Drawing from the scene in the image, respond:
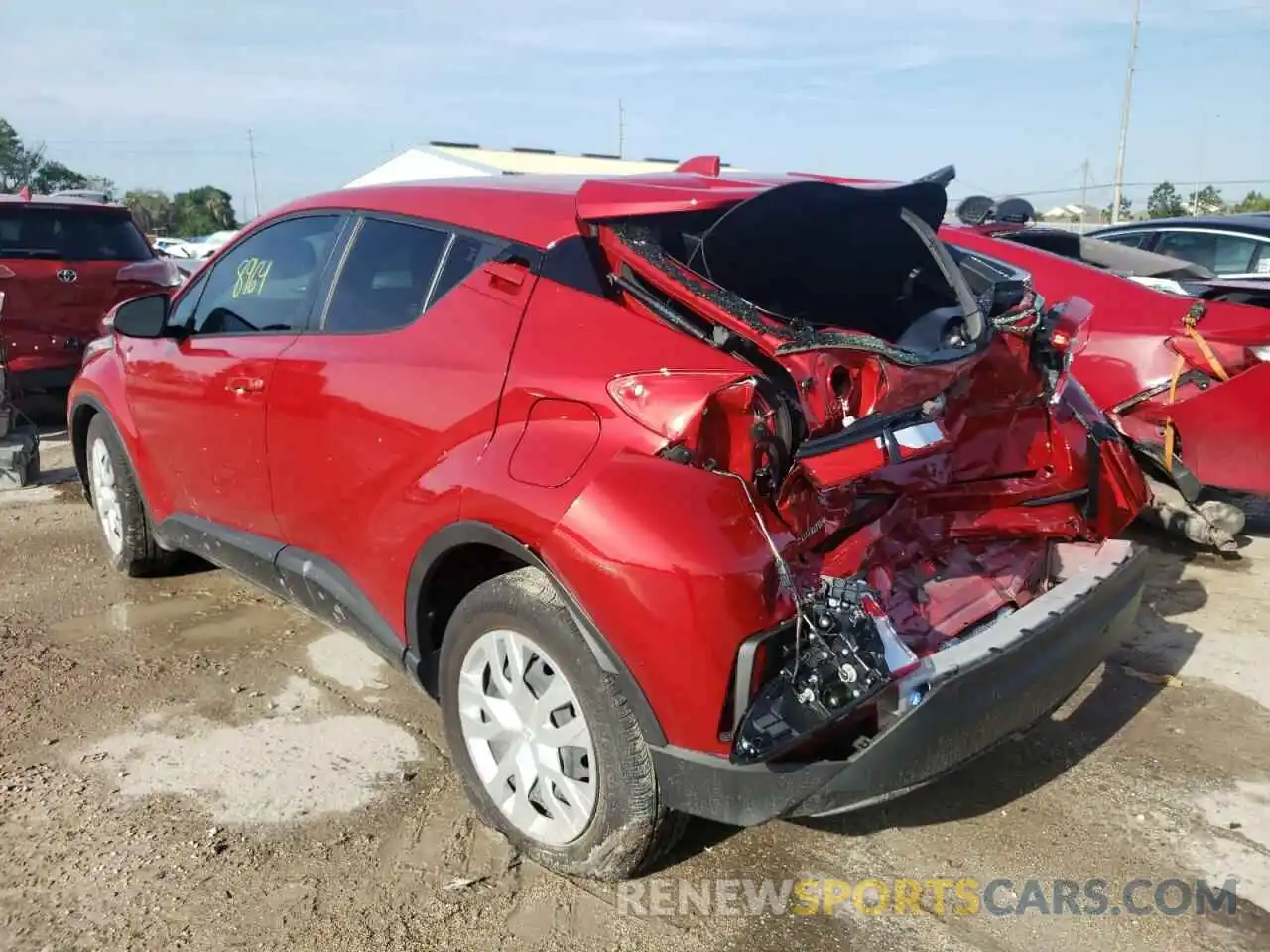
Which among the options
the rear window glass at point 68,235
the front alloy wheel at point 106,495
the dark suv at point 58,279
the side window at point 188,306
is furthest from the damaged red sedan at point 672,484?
the rear window glass at point 68,235

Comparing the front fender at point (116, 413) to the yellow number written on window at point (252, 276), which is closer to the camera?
the yellow number written on window at point (252, 276)

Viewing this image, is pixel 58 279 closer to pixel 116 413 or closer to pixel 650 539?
pixel 116 413

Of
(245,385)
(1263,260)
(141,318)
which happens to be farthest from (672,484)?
(1263,260)

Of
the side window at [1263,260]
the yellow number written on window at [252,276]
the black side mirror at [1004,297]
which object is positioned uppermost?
the yellow number written on window at [252,276]

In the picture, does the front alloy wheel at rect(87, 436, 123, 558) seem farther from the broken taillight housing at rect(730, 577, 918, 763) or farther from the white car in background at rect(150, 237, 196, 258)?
the white car in background at rect(150, 237, 196, 258)

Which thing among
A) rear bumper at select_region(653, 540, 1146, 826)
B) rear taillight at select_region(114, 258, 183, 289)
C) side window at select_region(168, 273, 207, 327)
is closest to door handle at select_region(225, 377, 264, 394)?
side window at select_region(168, 273, 207, 327)

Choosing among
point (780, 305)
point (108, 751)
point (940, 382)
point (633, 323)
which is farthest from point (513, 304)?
point (108, 751)

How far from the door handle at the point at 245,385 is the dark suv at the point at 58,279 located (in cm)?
507

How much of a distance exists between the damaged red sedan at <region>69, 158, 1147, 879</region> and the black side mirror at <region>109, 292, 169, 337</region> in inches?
17.9

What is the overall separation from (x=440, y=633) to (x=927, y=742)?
1.41 meters

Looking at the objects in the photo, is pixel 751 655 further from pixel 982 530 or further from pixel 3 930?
pixel 3 930

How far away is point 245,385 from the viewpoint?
365cm

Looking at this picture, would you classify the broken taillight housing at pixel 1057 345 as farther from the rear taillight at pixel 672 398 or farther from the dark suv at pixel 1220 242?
the dark suv at pixel 1220 242

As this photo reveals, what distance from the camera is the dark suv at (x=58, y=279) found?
7949 mm
